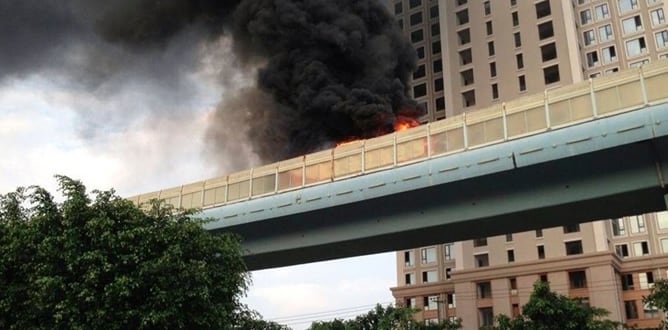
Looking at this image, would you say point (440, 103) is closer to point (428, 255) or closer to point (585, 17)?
point (428, 255)

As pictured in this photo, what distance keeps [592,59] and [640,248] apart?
64.8 ft

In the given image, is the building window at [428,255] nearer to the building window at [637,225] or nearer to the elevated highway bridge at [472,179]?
the building window at [637,225]

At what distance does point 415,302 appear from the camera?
6512 centimetres

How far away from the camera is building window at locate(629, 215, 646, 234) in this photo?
2277 inches

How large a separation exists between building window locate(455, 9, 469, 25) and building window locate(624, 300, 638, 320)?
105 ft

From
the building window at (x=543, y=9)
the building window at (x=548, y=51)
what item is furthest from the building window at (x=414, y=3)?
the building window at (x=548, y=51)

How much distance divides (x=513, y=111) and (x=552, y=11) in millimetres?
43832

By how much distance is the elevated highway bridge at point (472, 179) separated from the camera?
20594 mm

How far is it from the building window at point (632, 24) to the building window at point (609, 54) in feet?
7.65

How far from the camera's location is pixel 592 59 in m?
65.4

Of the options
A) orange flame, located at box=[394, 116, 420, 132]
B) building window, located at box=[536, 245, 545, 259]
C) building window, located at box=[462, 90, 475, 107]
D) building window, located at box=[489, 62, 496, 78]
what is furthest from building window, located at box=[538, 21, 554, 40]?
orange flame, located at box=[394, 116, 420, 132]

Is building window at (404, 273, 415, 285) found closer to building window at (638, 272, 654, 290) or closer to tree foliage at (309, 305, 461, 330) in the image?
building window at (638, 272, 654, 290)

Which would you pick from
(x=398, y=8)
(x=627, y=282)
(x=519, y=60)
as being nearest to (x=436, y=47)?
(x=398, y=8)

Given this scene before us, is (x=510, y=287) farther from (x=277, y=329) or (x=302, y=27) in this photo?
(x=302, y=27)
